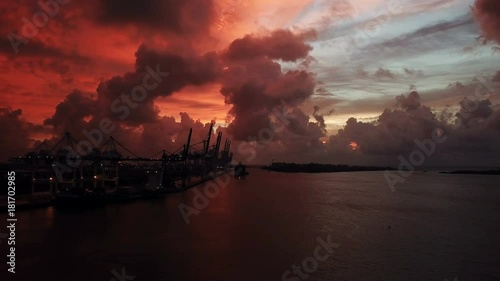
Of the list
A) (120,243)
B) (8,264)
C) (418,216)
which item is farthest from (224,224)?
(418,216)

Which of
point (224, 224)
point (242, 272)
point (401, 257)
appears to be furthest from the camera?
point (224, 224)

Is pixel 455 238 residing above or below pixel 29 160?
below

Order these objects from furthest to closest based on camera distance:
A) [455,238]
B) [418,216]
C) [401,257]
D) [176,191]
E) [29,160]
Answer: [176,191] → [29,160] → [418,216] → [455,238] → [401,257]

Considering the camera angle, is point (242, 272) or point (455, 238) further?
point (455, 238)

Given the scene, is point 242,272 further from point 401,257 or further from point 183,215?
point 183,215

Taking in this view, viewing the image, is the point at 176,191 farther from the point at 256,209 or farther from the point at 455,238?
the point at 455,238

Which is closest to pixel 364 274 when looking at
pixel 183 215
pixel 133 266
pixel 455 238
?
pixel 133 266
